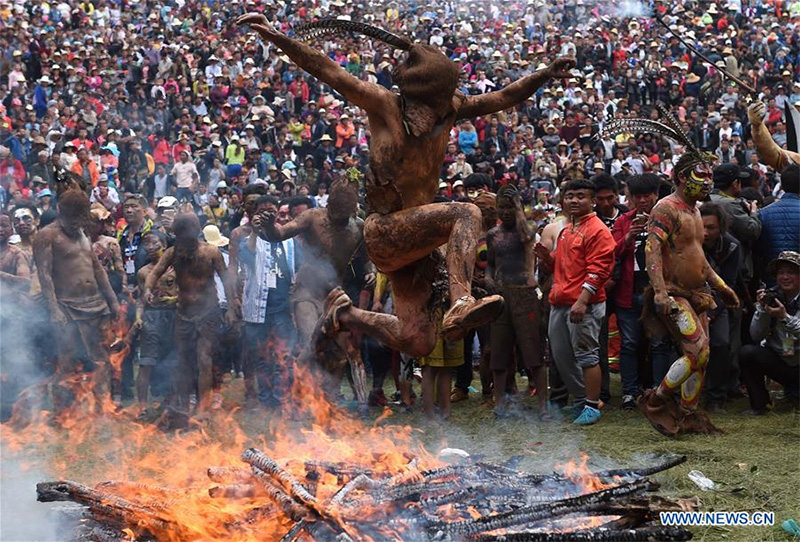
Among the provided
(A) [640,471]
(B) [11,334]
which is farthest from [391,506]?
(B) [11,334]

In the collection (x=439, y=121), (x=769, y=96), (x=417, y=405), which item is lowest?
(x=417, y=405)

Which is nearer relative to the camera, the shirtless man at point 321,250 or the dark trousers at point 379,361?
the shirtless man at point 321,250

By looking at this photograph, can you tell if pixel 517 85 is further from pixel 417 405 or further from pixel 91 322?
pixel 91 322

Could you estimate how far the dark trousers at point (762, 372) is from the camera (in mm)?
8580

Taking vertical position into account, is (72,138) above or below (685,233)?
above

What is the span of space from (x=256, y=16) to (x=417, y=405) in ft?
16.2

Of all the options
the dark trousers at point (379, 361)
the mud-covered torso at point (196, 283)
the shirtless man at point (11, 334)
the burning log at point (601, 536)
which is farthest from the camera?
the dark trousers at point (379, 361)

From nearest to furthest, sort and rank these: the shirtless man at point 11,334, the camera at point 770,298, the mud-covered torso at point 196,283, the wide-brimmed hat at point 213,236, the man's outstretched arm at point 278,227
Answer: the camera at point 770,298
the man's outstretched arm at point 278,227
the shirtless man at point 11,334
the mud-covered torso at point 196,283
the wide-brimmed hat at point 213,236

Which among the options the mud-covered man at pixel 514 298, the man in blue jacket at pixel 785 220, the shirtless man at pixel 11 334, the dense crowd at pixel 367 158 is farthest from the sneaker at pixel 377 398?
the man in blue jacket at pixel 785 220

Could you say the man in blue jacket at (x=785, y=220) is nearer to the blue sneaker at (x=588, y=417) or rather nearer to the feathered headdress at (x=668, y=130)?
the feathered headdress at (x=668, y=130)

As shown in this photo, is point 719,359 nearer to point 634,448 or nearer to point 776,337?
point 776,337

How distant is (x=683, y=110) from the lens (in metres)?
19.7

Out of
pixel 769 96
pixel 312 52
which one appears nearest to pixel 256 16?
pixel 312 52

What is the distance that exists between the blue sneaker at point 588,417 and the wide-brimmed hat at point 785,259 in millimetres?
1883
